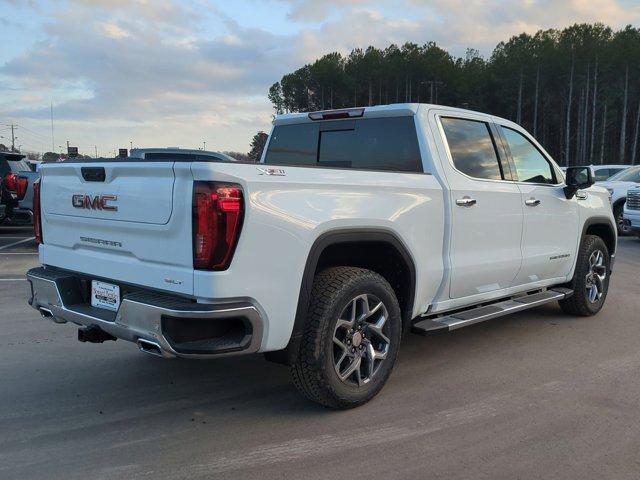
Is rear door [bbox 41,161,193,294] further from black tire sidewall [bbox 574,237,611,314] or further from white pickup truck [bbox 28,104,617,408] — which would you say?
black tire sidewall [bbox 574,237,611,314]

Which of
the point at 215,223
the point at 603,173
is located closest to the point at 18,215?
the point at 215,223

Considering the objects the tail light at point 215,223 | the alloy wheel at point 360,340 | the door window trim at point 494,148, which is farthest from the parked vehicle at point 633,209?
the tail light at point 215,223

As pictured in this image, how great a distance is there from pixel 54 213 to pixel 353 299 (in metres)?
2.09

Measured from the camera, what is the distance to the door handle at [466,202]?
4.32m

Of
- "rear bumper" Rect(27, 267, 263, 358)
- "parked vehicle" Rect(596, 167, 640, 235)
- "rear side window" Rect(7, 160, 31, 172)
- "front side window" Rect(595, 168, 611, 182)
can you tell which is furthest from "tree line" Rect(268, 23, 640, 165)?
"rear bumper" Rect(27, 267, 263, 358)

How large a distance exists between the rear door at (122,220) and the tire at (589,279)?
458cm

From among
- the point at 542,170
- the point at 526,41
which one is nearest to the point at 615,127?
the point at 526,41

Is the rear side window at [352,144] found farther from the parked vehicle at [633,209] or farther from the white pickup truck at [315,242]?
the parked vehicle at [633,209]

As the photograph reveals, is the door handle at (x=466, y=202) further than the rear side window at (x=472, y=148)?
No

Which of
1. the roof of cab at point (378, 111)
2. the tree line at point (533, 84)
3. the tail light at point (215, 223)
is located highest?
the tree line at point (533, 84)

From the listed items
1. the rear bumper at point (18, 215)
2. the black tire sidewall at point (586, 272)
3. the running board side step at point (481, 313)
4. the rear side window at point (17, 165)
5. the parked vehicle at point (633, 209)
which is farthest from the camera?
the rear side window at point (17, 165)

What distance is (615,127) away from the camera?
205 ft

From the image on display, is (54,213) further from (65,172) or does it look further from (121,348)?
(121,348)

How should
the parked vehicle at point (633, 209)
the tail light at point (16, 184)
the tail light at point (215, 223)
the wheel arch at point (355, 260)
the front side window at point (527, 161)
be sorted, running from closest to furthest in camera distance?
the tail light at point (215, 223) → the wheel arch at point (355, 260) → the front side window at point (527, 161) → the tail light at point (16, 184) → the parked vehicle at point (633, 209)
